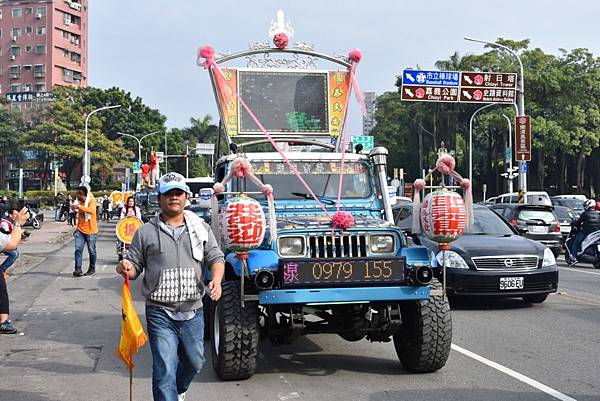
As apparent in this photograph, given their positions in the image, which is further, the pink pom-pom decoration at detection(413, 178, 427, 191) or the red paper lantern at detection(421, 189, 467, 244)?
the pink pom-pom decoration at detection(413, 178, 427, 191)

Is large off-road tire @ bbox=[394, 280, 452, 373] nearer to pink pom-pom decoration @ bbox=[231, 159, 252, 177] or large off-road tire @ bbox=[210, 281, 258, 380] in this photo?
large off-road tire @ bbox=[210, 281, 258, 380]

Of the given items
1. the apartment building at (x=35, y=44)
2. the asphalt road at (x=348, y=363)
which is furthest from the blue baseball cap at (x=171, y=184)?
the apartment building at (x=35, y=44)

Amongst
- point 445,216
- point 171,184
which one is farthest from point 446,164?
point 171,184

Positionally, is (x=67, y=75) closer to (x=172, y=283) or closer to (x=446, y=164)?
(x=446, y=164)

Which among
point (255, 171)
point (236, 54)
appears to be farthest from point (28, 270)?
point (255, 171)

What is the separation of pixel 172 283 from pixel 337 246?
217cm

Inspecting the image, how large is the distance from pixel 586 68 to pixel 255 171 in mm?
50203

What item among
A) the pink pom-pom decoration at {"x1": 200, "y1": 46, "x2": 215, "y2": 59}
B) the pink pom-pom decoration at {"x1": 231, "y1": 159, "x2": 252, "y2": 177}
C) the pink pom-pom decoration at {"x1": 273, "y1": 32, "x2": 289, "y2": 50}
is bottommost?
the pink pom-pom decoration at {"x1": 231, "y1": 159, "x2": 252, "y2": 177}

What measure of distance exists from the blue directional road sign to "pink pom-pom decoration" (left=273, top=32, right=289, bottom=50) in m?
20.7

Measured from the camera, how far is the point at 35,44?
87688mm

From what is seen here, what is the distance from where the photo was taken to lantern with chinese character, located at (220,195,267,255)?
6176 millimetres

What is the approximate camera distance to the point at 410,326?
705 cm

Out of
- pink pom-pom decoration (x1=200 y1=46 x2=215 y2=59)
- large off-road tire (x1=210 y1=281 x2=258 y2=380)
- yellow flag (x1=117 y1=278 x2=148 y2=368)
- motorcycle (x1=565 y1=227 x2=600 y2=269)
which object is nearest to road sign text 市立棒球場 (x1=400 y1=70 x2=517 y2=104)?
motorcycle (x1=565 y1=227 x2=600 y2=269)

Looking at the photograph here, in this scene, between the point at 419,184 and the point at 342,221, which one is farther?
the point at 419,184
